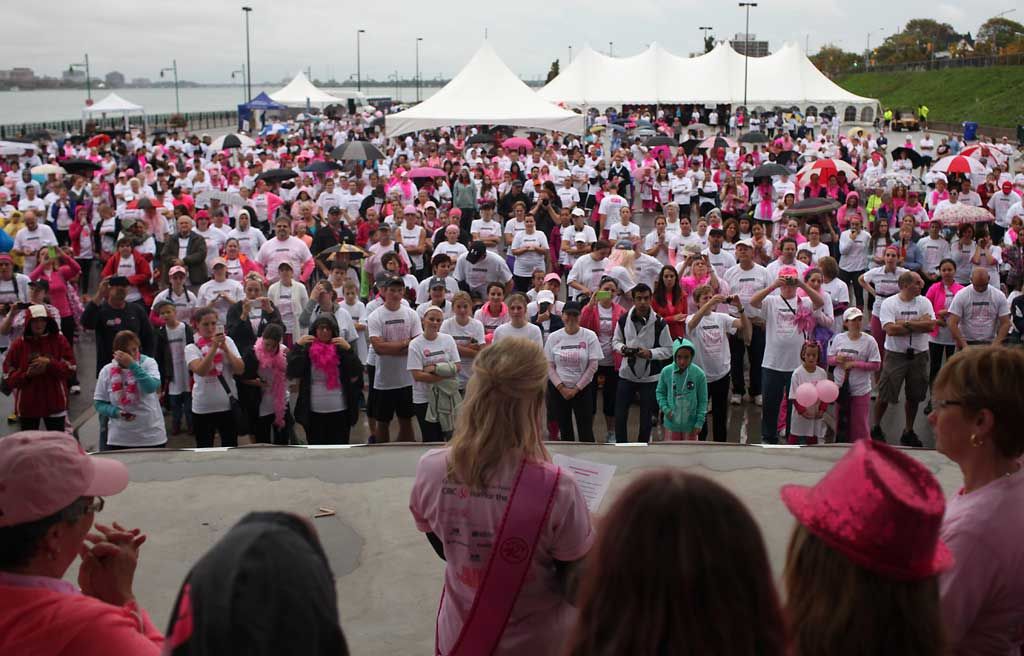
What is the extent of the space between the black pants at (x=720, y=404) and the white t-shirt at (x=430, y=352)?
94.5 inches

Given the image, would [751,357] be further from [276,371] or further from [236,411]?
[236,411]

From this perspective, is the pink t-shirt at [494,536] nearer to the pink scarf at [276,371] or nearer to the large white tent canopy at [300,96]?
the pink scarf at [276,371]

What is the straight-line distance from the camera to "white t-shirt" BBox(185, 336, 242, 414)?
787cm

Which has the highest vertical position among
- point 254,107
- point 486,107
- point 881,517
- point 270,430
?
point 254,107

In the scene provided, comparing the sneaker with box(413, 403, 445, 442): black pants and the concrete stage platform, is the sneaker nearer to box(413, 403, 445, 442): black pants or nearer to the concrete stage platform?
the concrete stage platform

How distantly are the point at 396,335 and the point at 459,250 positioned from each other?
376 centimetres

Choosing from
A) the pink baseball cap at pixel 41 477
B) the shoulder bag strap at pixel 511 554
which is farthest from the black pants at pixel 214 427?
the pink baseball cap at pixel 41 477

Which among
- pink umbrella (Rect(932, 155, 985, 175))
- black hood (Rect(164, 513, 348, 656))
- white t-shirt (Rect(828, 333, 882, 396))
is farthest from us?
pink umbrella (Rect(932, 155, 985, 175))

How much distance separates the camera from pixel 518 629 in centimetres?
283

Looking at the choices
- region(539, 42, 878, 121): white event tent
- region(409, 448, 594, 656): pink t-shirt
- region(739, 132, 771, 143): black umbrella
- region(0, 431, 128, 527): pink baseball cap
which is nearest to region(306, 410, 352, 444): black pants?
region(409, 448, 594, 656): pink t-shirt

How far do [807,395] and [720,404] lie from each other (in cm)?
98

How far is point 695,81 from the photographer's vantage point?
129 feet

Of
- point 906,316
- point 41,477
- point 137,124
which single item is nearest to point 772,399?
point 906,316

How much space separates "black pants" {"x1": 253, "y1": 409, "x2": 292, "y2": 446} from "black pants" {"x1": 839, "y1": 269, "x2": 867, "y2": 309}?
26.6 feet
